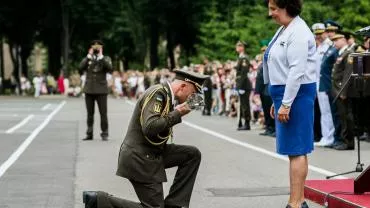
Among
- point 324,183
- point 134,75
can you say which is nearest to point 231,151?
point 324,183

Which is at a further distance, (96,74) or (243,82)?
(243,82)

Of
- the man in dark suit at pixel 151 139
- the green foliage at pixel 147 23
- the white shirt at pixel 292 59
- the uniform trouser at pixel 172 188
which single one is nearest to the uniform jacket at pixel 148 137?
the man in dark suit at pixel 151 139

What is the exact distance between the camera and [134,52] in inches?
3027

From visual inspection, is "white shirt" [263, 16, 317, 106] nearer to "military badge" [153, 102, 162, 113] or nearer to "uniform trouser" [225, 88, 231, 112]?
"military badge" [153, 102, 162, 113]

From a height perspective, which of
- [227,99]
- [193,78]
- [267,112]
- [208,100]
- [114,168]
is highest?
[193,78]

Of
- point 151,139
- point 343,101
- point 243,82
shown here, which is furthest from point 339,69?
point 151,139

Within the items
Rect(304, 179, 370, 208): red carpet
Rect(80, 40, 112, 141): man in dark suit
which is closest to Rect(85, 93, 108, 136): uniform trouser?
Rect(80, 40, 112, 141): man in dark suit

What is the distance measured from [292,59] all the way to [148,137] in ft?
4.97

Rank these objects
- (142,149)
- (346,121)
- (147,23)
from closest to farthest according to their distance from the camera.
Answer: (142,149) → (346,121) → (147,23)

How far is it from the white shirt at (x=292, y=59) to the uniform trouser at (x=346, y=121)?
25.9 ft

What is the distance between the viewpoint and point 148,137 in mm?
8031

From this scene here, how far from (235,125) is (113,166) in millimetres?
11691

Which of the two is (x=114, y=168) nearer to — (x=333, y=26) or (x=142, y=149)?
(x=333, y=26)

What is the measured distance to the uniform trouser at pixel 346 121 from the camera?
648 inches
